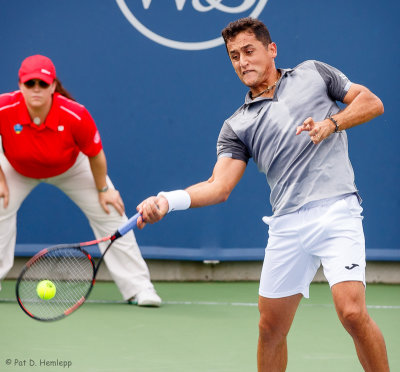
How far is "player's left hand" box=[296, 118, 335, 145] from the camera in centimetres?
331

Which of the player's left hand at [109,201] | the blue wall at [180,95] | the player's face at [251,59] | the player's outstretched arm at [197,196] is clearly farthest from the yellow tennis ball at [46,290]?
the blue wall at [180,95]

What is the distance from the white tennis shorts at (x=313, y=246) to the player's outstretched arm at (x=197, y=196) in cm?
26

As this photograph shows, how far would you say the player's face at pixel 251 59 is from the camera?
3.71 meters

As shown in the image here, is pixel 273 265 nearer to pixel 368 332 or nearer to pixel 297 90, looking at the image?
pixel 368 332

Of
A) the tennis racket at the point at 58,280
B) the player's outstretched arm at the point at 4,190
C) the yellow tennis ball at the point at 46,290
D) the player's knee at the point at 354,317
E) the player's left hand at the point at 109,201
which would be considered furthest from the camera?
the player's left hand at the point at 109,201

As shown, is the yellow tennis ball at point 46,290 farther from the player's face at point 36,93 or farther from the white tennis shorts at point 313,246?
the white tennis shorts at point 313,246

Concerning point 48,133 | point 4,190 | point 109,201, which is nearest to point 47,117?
point 48,133

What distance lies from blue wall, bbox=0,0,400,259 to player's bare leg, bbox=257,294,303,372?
3310 mm

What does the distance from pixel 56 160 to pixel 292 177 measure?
7.84ft

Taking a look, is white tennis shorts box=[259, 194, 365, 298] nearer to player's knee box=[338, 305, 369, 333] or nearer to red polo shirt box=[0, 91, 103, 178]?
player's knee box=[338, 305, 369, 333]

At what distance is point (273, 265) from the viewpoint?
11.7 feet

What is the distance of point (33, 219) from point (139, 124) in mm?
1160

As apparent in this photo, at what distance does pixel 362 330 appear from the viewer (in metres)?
3.23

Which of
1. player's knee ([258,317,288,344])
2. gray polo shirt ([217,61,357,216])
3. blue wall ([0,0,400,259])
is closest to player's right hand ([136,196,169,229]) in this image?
gray polo shirt ([217,61,357,216])
